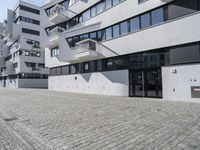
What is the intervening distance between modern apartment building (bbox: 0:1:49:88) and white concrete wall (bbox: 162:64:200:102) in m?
33.7

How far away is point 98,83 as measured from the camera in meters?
18.4

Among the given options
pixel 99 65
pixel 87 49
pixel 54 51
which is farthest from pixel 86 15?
pixel 54 51

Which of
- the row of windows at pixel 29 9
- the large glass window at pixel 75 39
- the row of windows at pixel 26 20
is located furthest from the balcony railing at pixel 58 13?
the row of windows at pixel 29 9

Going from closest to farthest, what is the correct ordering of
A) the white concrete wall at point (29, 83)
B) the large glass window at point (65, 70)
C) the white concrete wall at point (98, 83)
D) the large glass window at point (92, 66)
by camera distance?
the white concrete wall at point (98, 83)
the large glass window at point (92, 66)
the large glass window at point (65, 70)
the white concrete wall at point (29, 83)

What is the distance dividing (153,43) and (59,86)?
16.4 meters

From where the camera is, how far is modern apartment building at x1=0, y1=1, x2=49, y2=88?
38.7m

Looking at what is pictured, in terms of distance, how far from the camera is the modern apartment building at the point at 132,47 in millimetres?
11414

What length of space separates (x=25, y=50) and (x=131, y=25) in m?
31.7

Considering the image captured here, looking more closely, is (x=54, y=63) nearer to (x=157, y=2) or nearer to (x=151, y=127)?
(x=157, y=2)

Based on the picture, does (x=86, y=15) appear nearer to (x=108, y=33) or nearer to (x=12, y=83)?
(x=108, y=33)

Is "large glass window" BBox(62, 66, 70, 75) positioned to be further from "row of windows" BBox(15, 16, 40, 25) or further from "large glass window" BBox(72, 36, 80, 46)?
"row of windows" BBox(15, 16, 40, 25)

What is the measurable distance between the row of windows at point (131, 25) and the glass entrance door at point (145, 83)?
3.86 meters

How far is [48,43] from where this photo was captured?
86.6 ft

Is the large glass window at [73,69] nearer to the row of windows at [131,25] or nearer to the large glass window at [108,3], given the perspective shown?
the row of windows at [131,25]
